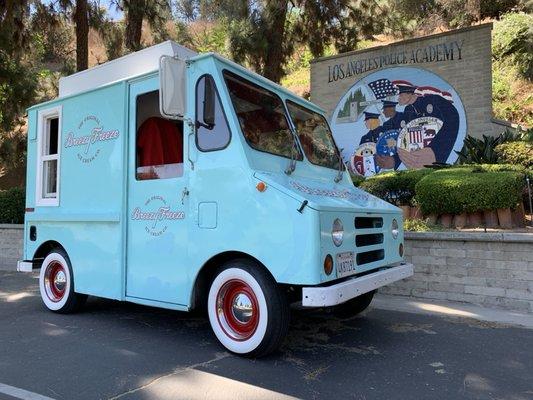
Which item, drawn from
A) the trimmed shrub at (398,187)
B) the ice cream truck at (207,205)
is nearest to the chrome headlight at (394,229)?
the ice cream truck at (207,205)

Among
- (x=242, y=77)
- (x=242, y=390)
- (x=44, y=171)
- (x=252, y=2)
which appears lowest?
(x=242, y=390)

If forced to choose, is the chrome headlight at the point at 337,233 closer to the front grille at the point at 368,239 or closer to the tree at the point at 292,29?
the front grille at the point at 368,239

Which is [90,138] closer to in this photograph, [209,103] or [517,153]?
[209,103]

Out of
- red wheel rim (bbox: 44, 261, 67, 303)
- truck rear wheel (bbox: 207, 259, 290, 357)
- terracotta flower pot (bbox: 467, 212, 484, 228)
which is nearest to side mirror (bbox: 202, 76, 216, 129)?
truck rear wheel (bbox: 207, 259, 290, 357)

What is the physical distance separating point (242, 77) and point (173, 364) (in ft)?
8.80

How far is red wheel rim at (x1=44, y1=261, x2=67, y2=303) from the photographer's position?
20.0 ft

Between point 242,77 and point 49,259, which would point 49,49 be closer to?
point 49,259

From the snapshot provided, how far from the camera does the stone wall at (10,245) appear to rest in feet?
36.7

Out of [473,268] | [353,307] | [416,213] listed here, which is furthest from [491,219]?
[353,307]

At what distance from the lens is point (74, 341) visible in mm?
4949

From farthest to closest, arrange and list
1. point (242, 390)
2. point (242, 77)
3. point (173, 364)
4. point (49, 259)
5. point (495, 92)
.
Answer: point (495, 92)
point (49, 259)
point (242, 77)
point (173, 364)
point (242, 390)

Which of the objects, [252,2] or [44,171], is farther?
[252,2]

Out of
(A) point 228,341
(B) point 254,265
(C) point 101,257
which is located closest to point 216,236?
(B) point 254,265

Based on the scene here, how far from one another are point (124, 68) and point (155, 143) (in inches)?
38.4
